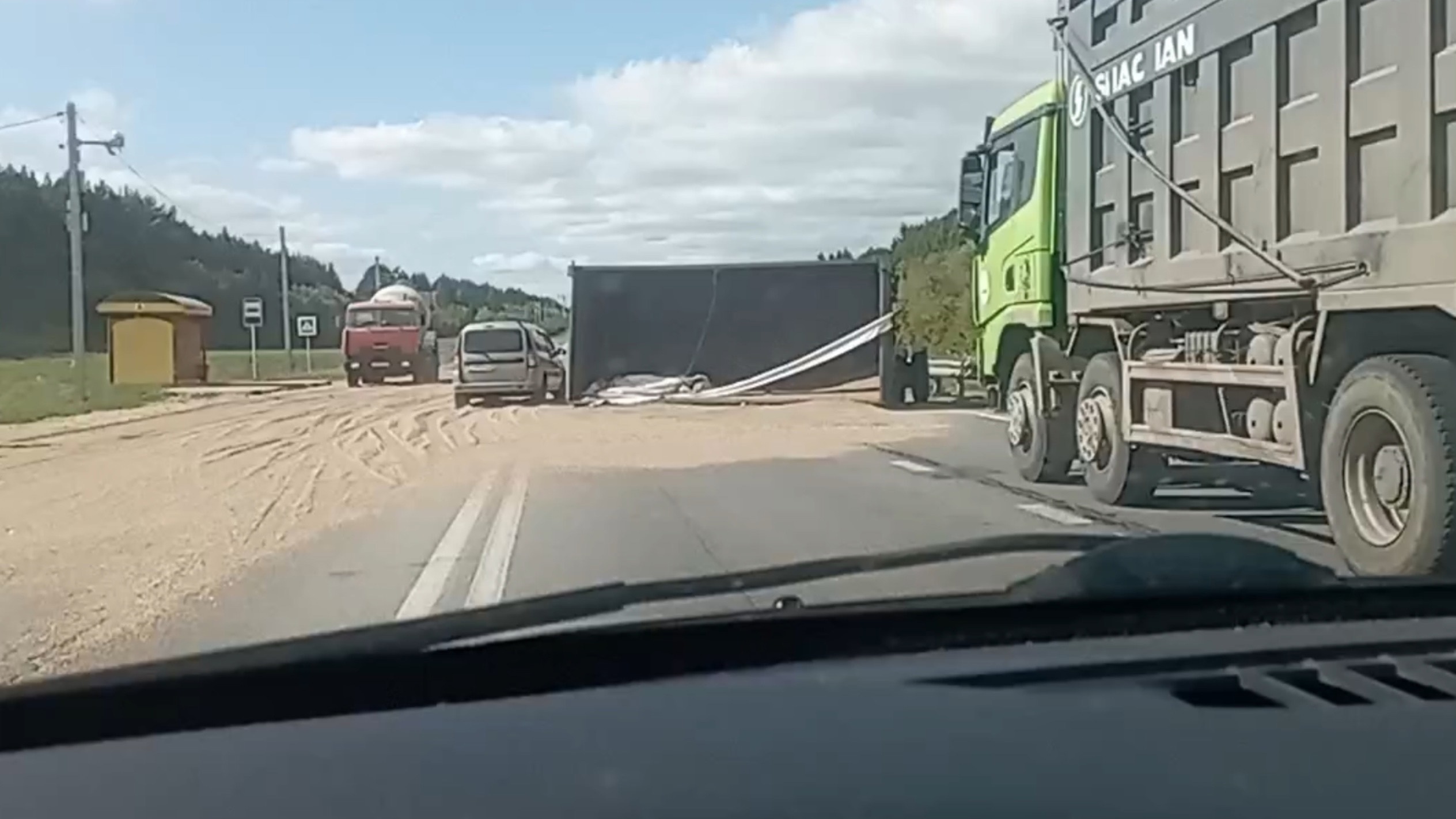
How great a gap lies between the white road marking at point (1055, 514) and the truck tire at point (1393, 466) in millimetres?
2541

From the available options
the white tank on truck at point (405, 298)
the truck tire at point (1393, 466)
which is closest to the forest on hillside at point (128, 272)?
the white tank on truck at point (405, 298)

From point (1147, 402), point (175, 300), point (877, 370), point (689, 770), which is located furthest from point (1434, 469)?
point (175, 300)

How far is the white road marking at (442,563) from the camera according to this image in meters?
9.09

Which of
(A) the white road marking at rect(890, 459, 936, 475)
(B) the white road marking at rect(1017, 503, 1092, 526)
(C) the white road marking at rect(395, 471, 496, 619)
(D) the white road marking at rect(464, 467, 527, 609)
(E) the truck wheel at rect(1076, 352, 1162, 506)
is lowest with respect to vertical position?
(C) the white road marking at rect(395, 471, 496, 619)

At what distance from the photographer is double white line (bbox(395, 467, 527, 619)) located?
9.29 m

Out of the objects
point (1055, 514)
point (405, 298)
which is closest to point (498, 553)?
point (1055, 514)

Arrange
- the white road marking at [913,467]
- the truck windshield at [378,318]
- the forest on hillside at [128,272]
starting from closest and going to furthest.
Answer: the white road marking at [913,467] → the truck windshield at [378,318] → the forest on hillside at [128,272]

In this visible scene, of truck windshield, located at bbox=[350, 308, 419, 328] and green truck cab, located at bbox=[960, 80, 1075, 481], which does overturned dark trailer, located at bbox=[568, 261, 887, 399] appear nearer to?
truck windshield, located at bbox=[350, 308, 419, 328]

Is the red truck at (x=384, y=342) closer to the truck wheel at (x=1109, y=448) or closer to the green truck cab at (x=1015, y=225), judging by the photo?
the green truck cab at (x=1015, y=225)

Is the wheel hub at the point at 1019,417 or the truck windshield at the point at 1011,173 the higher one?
the truck windshield at the point at 1011,173

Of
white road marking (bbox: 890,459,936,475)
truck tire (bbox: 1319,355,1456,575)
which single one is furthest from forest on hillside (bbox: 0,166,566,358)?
truck tire (bbox: 1319,355,1456,575)

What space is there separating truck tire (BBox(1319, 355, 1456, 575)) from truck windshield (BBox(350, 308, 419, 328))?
43.7 m

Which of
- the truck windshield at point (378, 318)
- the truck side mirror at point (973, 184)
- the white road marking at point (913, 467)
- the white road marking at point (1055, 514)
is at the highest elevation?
the truck side mirror at point (973, 184)

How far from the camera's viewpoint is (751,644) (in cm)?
348
